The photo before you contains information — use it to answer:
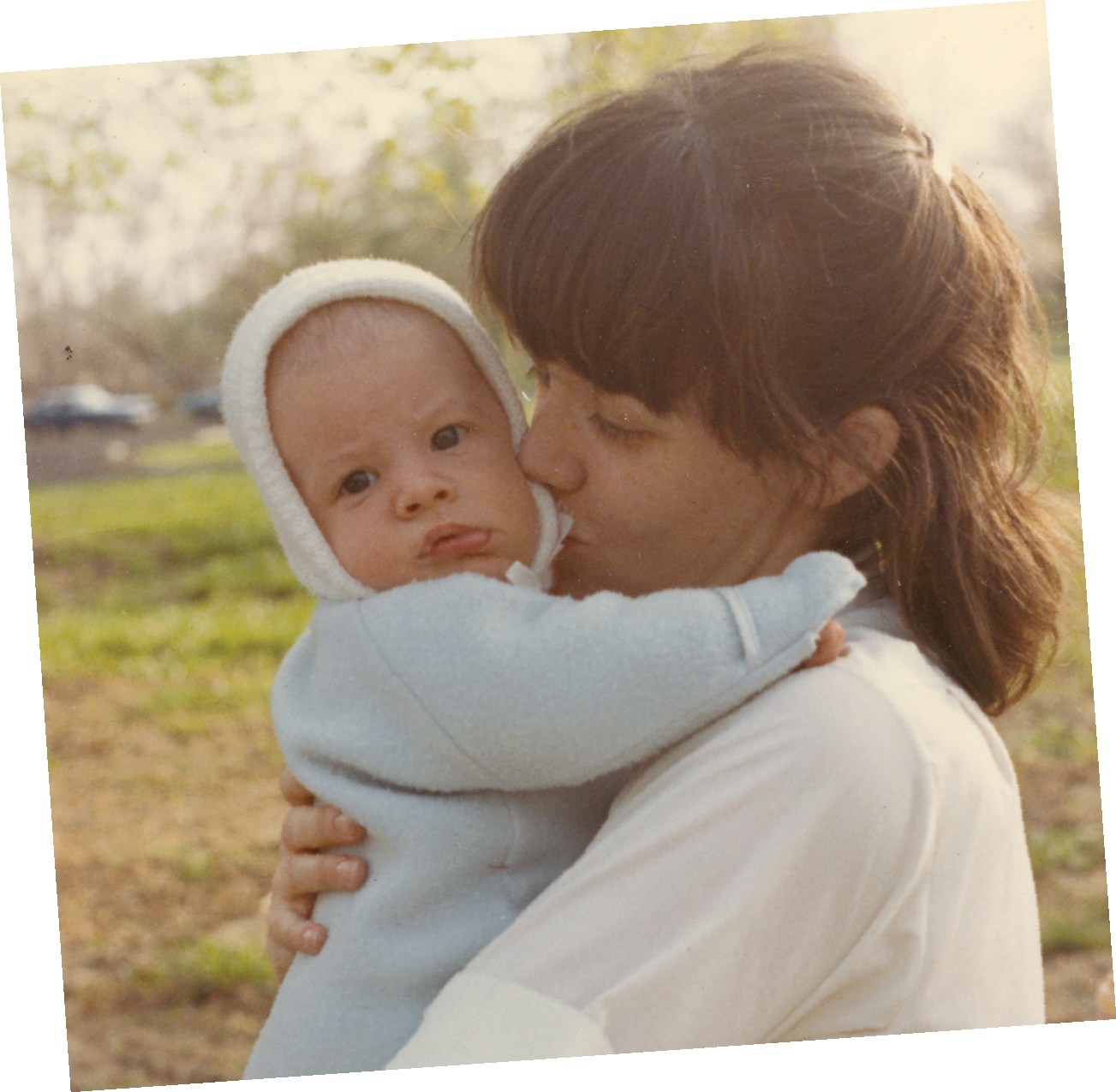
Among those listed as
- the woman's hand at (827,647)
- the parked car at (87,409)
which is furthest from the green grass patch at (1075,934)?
Answer: the parked car at (87,409)

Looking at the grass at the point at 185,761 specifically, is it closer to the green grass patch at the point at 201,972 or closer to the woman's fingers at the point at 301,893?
the green grass patch at the point at 201,972

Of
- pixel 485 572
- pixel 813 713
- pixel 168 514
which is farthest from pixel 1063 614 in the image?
pixel 168 514

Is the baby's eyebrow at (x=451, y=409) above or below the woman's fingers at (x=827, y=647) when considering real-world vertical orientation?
above

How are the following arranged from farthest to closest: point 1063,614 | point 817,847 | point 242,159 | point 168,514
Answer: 1. point 168,514
2. point 242,159
3. point 1063,614
4. point 817,847

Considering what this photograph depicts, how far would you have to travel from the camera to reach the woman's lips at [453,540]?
1500 millimetres

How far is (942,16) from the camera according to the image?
1.81 m

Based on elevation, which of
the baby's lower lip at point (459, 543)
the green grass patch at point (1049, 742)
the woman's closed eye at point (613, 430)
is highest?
Answer: the woman's closed eye at point (613, 430)

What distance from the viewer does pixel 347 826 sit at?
1474mm

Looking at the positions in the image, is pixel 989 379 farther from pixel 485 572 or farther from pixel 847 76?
pixel 485 572

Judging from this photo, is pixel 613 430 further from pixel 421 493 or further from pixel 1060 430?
pixel 1060 430

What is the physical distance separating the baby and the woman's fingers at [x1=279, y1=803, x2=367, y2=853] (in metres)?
0.03

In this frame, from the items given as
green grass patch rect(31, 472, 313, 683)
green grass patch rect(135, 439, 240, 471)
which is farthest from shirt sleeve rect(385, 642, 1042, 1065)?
green grass patch rect(135, 439, 240, 471)

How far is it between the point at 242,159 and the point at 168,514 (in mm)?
859

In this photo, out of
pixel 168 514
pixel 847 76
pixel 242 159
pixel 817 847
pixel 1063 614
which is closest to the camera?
pixel 817 847
